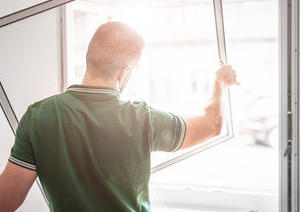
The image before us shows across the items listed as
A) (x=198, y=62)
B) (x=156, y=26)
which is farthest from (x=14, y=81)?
(x=198, y=62)

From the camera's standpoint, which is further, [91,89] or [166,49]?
[166,49]

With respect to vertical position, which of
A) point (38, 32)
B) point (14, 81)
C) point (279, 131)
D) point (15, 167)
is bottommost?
point (279, 131)

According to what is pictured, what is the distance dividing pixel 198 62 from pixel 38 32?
117 centimetres

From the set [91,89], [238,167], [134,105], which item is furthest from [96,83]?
[238,167]

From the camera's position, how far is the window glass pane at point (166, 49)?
1.82m

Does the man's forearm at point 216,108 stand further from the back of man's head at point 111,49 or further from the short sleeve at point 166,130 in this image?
the back of man's head at point 111,49

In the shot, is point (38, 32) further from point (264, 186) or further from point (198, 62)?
point (264, 186)

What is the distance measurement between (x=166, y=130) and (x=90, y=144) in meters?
0.23

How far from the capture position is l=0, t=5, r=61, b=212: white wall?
5.31ft

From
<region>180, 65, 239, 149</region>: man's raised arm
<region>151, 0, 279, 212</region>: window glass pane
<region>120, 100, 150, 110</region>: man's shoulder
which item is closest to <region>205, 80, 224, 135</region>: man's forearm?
<region>180, 65, 239, 149</region>: man's raised arm

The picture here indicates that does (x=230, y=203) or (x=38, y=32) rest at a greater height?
(x=38, y=32)

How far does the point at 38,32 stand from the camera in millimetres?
1695

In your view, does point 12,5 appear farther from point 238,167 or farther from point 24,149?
point 238,167

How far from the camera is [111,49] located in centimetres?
98
